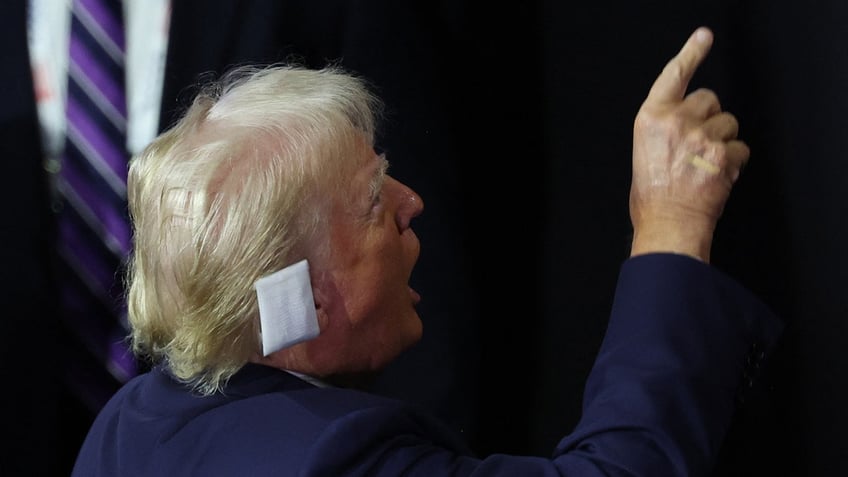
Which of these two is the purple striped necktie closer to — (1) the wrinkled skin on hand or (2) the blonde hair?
(2) the blonde hair

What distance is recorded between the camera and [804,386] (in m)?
0.71

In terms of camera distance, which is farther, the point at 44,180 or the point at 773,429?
the point at 44,180

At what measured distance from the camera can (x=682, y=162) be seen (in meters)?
0.56

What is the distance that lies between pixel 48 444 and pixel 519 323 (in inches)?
21.2

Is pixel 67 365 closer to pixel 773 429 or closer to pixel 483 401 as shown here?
pixel 483 401

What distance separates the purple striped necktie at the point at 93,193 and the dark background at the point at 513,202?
1.2 inches

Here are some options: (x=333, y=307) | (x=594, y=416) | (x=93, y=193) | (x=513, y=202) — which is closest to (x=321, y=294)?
A: (x=333, y=307)

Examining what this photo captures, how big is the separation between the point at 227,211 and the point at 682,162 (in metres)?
0.30

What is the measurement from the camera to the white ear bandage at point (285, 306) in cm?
58

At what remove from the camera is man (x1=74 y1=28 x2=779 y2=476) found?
52cm

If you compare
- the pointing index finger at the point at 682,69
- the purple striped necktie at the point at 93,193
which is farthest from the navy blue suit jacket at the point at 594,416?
the purple striped necktie at the point at 93,193

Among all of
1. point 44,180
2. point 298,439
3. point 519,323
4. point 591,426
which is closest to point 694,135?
point 591,426

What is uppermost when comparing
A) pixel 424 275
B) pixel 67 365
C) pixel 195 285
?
pixel 195 285

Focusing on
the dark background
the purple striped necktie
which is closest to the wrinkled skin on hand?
the dark background
